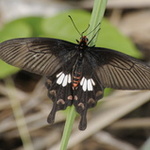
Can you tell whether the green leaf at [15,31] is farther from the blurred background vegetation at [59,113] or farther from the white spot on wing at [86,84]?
the white spot on wing at [86,84]

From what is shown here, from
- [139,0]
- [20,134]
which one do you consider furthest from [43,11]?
[20,134]

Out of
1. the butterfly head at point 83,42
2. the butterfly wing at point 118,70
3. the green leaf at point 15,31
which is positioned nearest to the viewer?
the butterfly wing at point 118,70

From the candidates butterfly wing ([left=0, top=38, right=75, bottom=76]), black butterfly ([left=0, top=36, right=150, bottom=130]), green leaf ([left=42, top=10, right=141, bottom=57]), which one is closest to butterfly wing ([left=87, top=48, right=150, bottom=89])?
black butterfly ([left=0, top=36, right=150, bottom=130])

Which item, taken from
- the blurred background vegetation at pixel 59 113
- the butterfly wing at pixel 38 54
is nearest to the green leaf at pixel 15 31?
the blurred background vegetation at pixel 59 113

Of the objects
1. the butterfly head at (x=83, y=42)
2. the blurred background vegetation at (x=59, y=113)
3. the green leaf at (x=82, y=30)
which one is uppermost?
the butterfly head at (x=83, y=42)

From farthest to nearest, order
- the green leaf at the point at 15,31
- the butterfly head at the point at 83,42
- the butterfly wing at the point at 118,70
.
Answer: the green leaf at the point at 15,31 → the butterfly head at the point at 83,42 → the butterfly wing at the point at 118,70

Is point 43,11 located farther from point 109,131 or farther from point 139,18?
point 109,131

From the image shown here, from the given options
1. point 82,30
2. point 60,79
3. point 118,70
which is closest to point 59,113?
point 82,30
